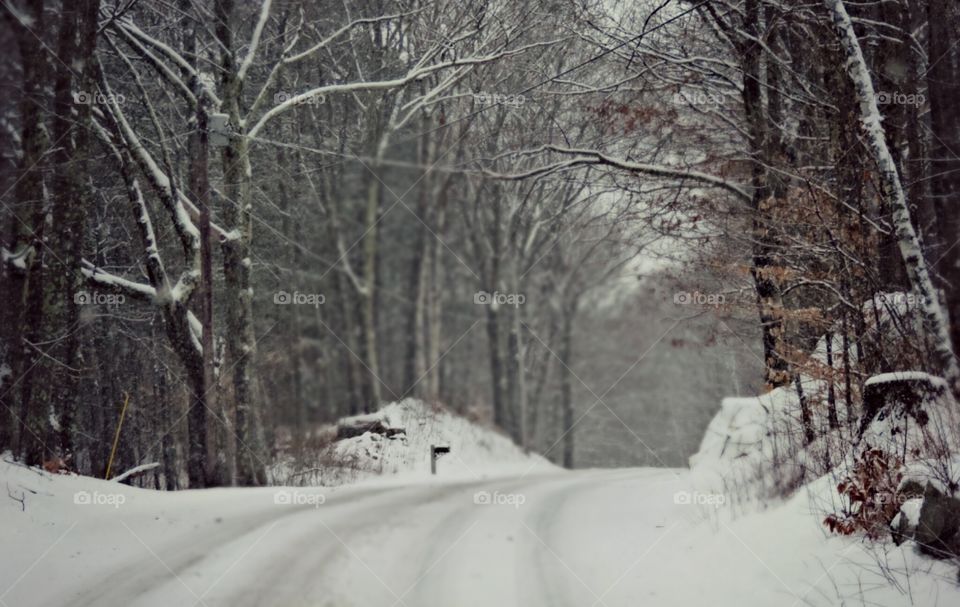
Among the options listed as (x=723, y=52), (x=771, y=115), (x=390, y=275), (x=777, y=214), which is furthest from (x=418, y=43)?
(x=390, y=275)

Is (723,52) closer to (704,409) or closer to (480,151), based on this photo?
(480,151)

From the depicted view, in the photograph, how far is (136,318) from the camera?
14820 millimetres

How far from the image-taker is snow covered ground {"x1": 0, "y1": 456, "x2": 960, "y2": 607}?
6.70 metres

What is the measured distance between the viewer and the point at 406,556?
27.5 feet

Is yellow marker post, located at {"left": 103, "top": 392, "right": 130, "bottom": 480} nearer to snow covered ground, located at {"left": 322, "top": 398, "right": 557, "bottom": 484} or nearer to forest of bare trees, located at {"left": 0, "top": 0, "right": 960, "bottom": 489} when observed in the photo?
forest of bare trees, located at {"left": 0, "top": 0, "right": 960, "bottom": 489}

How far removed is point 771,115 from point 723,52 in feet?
5.39

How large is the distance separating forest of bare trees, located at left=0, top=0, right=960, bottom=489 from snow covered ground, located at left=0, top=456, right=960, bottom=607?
2.17 m

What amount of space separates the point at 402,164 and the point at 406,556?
38.0 ft

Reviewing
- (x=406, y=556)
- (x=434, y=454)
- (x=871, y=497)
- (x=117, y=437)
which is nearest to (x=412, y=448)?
(x=434, y=454)

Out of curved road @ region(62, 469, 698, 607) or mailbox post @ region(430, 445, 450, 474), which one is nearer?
curved road @ region(62, 469, 698, 607)

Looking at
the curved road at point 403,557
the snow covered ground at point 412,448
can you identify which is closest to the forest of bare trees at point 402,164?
the snow covered ground at point 412,448

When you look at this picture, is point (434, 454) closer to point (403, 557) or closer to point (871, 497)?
point (403, 557)

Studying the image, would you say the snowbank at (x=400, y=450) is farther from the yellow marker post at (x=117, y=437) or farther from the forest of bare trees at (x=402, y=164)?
the yellow marker post at (x=117, y=437)

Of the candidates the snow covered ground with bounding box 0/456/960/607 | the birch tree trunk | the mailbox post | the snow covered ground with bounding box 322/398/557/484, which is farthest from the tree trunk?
the snow covered ground with bounding box 322/398/557/484
